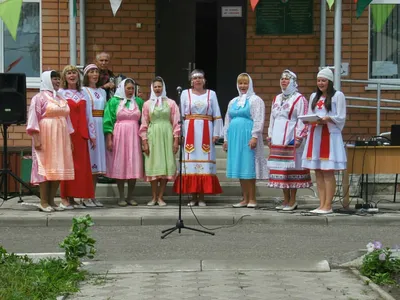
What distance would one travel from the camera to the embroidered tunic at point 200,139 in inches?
540

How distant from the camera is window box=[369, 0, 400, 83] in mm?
16594

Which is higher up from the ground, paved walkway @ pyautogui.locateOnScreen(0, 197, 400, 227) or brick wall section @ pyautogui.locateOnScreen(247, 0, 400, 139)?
brick wall section @ pyautogui.locateOnScreen(247, 0, 400, 139)

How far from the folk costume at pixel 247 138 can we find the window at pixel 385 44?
391 centimetres

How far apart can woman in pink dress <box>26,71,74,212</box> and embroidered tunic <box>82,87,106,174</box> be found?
0.58m

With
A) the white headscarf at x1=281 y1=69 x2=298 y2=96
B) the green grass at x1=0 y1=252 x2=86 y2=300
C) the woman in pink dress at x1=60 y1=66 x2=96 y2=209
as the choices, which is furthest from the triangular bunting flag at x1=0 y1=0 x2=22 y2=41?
the green grass at x1=0 y1=252 x2=86 y2=300

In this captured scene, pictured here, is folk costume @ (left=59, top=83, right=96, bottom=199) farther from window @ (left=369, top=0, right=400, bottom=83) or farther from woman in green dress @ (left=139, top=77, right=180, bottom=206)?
window @ (left=369, top=0, right=400, bottom=83)

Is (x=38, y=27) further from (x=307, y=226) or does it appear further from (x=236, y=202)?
(x=307, y=226)

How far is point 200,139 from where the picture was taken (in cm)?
1376

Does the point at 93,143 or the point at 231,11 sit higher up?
the point at 231,11

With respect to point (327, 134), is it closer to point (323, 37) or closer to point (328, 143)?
point (328, 143)

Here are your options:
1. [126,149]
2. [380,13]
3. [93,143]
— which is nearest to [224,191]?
[126,149]

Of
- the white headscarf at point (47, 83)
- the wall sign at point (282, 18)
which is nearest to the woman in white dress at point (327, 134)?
the white headscarf at point (47, 83)

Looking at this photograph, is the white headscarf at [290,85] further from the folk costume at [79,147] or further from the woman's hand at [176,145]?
the folk costume at [79,147]

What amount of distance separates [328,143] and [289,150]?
2.26 ft
